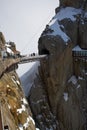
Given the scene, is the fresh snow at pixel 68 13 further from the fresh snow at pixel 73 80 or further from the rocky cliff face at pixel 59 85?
the fresh snow at pixel 73 80

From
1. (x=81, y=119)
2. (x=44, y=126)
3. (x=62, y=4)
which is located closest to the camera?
(x=44, y=126)

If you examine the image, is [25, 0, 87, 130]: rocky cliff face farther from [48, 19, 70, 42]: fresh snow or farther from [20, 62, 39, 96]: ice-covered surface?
[20, 62, 39, 96]: ice-covered surface

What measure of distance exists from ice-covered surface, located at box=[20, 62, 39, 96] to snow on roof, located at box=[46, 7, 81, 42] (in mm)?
9651

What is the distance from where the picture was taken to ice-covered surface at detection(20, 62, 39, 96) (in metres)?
79.2

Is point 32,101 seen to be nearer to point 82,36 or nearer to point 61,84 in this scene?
point 61,84

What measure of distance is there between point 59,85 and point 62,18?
1762cm

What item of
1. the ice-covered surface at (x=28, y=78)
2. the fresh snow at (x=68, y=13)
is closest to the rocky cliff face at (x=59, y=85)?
the ice-covered surface at (x=28, y=78)

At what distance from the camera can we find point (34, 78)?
79875 millimetres

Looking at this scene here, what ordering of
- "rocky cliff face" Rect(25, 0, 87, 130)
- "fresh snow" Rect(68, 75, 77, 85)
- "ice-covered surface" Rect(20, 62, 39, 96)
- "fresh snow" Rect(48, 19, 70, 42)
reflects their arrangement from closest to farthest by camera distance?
"rocky cliff face" Rect(25, 0, 87, 130) < "ice-covered surface" Rect(20, 62, 39, 96) < "fresh snow" Rect(48, 19, 70, 42) < "fresh snow" Rect(68, 75, 77, 85)

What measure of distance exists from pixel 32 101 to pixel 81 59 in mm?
16677

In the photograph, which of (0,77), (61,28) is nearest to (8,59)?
(0,77)

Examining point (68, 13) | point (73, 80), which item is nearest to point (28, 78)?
point (73, 80)

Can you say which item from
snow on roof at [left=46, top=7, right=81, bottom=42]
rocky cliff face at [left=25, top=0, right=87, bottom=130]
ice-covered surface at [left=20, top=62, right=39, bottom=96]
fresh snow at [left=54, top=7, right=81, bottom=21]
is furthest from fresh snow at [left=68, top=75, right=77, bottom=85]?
fresh snow at [left=54, top=7, right=81, bottom=21]

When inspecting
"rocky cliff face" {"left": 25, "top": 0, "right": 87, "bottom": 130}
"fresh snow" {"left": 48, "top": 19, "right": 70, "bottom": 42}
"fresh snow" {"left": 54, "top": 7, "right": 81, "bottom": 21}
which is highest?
"fresh snow" {"left": 54, "top": 7, "right": 81, "bottom": 21}
